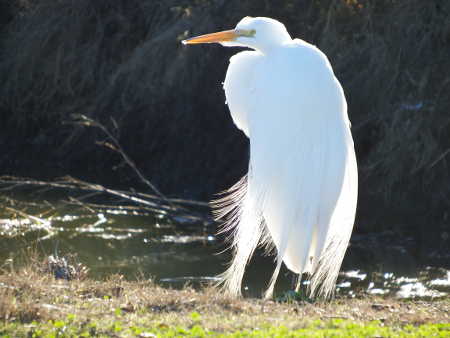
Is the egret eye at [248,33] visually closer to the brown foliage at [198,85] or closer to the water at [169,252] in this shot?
the water at [169,252]

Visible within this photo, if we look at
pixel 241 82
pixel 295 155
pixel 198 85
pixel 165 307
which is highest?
pixel 198 85

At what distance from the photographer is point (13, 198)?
9.73 m

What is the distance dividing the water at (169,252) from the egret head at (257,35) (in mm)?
2412

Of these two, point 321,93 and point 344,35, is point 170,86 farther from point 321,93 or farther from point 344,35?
point 321,93

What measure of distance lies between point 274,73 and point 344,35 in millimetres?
5344

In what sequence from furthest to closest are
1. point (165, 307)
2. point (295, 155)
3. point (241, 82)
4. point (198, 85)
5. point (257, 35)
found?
point (198, 85)
point (241, 82)
point (257, 35)
point (295, 155)
point (165, 307)

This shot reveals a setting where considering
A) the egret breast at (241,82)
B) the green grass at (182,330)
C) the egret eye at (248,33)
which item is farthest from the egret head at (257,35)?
the green grass at (182,330)

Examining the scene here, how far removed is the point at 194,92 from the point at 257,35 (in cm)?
529

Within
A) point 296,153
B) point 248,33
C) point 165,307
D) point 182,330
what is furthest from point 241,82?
point 182,330

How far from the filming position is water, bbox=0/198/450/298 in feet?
24.0

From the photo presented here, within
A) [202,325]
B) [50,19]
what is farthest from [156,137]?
[202,325]

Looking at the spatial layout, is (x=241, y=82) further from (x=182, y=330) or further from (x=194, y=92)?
(x=194, y=92)

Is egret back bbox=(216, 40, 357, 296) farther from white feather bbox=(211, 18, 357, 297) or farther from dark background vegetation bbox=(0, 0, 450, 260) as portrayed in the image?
dark background vegetation bbox=(0, 0, 450, 260)

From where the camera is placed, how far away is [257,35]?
5.32 metres
